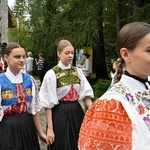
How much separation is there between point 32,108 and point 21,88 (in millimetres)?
Answer: 243

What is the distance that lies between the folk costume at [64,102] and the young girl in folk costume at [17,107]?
0.34m

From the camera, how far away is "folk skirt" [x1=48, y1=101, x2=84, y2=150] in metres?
3.47

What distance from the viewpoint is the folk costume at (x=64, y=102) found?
344 centimetres

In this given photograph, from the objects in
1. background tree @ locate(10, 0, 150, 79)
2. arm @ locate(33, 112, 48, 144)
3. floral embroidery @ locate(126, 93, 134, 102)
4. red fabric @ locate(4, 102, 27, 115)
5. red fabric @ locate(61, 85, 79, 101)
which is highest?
background tree @ locate(10, 0, 150, 79)

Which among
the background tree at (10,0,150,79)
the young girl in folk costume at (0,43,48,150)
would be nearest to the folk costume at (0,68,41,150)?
the young girl in folk costume at (0,43,48,150)

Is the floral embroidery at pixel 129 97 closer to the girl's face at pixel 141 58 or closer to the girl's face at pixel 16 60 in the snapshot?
the girl's face at pixel 141 58

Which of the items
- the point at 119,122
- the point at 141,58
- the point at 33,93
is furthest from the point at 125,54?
the point at 33,93

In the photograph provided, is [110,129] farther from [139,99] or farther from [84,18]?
[84,18]

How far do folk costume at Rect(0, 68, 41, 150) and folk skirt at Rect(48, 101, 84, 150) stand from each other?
482mm

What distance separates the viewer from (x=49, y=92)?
3412 millimetres

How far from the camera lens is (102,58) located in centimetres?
1541

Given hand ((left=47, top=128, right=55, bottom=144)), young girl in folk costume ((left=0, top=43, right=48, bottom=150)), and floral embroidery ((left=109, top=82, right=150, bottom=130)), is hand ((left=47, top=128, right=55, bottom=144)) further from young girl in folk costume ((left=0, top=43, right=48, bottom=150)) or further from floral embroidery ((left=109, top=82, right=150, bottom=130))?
floral embroidery ((left=109, top=82, right=150, bottom=130))

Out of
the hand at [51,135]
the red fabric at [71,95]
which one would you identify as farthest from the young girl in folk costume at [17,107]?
the red fabric at [71,95]

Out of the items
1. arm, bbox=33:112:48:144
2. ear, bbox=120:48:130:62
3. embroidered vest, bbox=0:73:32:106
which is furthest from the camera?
arm, bbox=33:112:48:144
